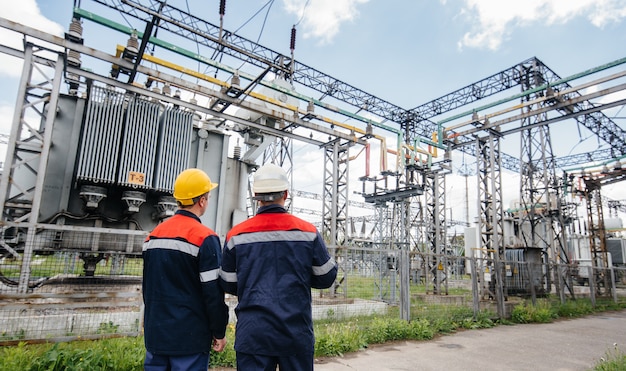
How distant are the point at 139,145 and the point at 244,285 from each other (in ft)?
23.6

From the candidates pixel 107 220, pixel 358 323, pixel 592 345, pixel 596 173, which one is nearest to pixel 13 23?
pixel 107 220

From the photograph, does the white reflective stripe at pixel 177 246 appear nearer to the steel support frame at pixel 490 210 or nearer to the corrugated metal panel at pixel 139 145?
the corrugated metal panel at pixel 139 145

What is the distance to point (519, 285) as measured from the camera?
477 inches

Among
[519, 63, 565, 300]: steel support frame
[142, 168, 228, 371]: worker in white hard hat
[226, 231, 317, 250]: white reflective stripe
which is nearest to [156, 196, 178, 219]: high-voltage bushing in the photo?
[142, 168, 228, 371]: worker in white hard hat

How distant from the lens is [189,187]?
9.48 ft

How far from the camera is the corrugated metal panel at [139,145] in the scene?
8.10 metres

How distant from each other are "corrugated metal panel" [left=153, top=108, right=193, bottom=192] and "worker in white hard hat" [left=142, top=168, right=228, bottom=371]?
250 inches

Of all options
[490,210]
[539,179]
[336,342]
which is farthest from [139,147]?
[539,179]

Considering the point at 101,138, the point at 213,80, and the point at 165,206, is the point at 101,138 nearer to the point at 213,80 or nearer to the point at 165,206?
the point at 165,206

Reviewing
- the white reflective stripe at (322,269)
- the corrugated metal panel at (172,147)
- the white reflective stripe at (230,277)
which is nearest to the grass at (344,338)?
the white reflective stripe at (230,277)

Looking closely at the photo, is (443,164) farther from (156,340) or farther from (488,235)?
(156,340)

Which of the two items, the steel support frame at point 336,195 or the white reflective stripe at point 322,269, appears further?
the steel support frame at point 336,195

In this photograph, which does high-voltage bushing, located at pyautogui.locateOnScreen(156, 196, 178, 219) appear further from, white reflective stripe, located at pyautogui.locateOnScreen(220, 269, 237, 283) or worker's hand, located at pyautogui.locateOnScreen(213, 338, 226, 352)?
white reflective stripe, located at pyautogui.locateOnScreen(220, 269, 237, 283)

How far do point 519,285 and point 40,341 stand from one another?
13.2 meters
